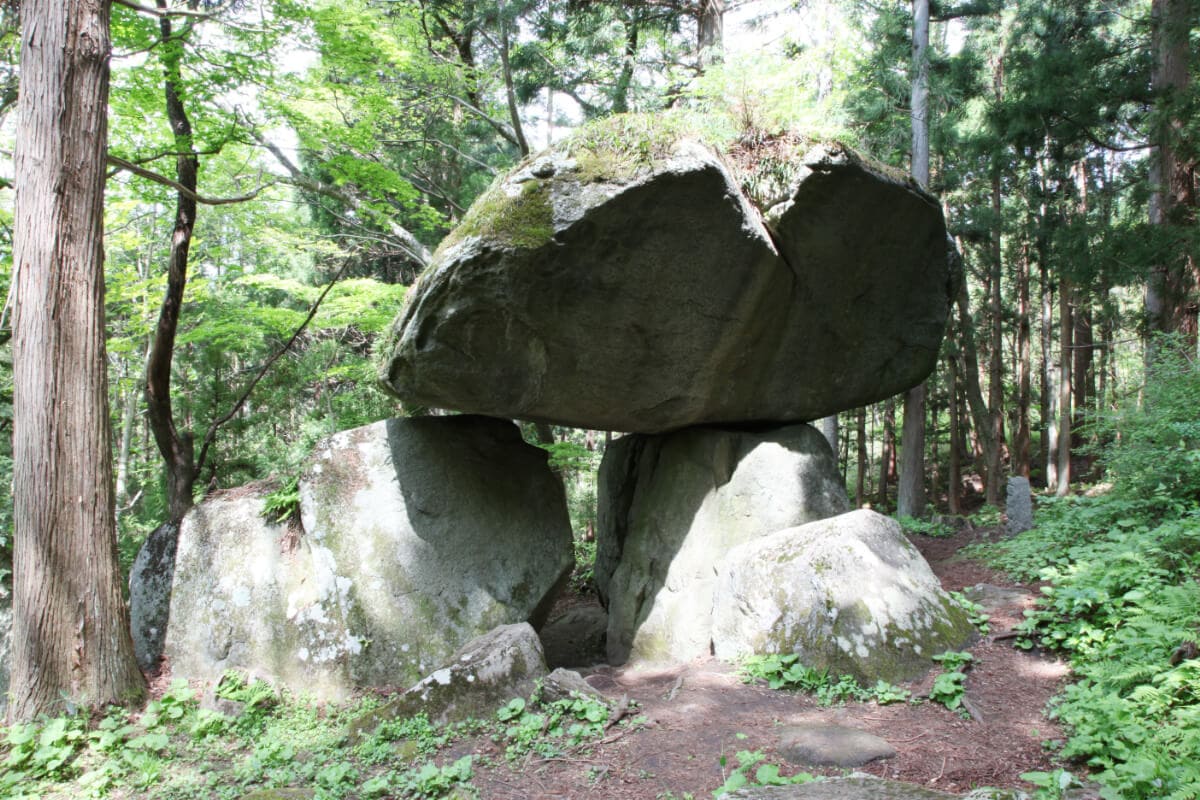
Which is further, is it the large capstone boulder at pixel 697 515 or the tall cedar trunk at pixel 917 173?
the tall cedar trunk at pixel 917 173

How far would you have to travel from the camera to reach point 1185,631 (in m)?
3.63

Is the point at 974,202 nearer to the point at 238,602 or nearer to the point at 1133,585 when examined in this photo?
the point at 1133,585

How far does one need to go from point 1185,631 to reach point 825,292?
12.0 ft

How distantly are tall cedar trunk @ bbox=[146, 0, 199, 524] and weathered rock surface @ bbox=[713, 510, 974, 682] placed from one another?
550 centimetres

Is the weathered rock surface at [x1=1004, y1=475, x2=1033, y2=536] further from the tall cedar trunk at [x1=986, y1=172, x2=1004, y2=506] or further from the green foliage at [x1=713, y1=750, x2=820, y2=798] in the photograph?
the tall cedar trunk at [x1=986, y1=172, x2=1004, y2=506]

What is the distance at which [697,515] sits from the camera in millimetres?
6844

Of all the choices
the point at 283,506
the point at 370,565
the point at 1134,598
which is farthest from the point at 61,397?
the point at 1134,598

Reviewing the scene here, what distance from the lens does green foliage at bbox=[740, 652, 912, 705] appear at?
434 cm

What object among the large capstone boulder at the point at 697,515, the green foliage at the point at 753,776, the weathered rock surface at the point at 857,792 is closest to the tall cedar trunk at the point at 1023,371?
the large capstone boulder at the point at 697,515

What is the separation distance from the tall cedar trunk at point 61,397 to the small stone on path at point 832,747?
4.45m

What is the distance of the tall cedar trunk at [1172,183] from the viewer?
8.89 meters

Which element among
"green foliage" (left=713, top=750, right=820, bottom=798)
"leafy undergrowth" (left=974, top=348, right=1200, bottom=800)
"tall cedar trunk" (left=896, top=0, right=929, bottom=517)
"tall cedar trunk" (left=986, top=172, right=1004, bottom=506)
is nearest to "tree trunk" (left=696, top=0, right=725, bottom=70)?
"tall cedar trunk" (left=896, top=0, right=929, bottom=517)

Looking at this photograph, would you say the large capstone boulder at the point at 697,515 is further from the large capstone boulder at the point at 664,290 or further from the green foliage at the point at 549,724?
the green foliage at the point at 549,724

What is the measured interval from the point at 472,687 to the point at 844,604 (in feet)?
8.26
